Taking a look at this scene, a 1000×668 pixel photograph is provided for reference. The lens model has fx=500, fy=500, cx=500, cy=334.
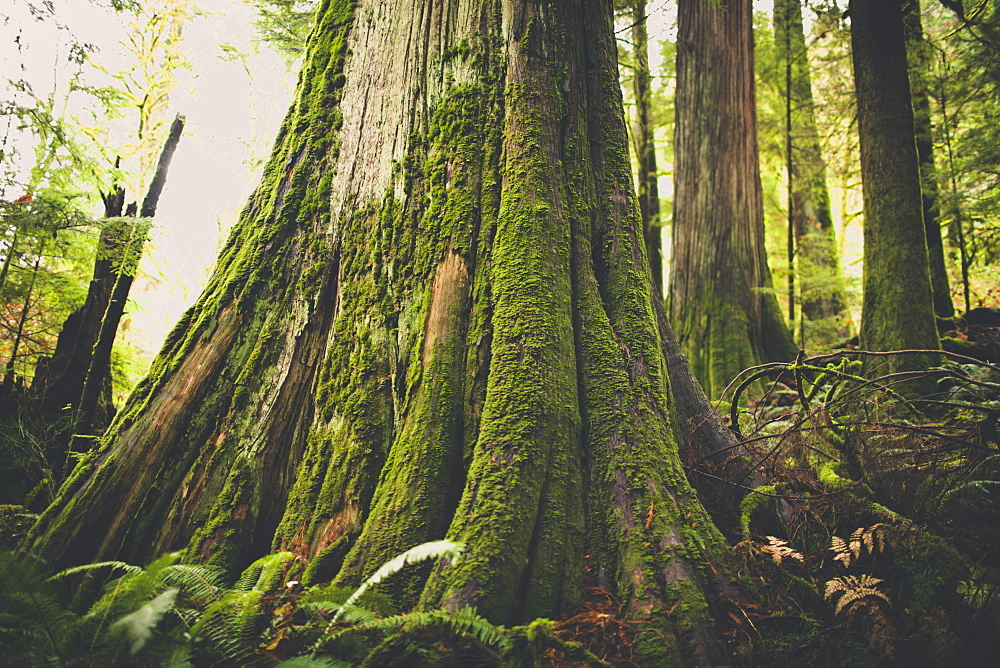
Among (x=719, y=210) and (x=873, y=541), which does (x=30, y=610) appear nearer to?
(x=873, y=541)

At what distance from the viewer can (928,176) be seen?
291 inches

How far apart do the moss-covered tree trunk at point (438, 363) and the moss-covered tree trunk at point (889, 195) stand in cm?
327

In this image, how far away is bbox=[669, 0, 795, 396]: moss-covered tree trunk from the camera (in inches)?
235

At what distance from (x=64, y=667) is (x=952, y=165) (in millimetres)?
10774

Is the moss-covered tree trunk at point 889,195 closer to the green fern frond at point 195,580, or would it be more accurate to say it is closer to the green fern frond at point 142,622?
the green fern frond at point 195,580

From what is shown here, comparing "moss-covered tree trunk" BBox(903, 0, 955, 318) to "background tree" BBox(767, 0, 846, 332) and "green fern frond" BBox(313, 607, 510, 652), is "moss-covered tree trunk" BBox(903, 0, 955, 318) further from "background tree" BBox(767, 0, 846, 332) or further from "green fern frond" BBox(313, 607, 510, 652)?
"green fern frond" BBox(313, 607, 510, 652)

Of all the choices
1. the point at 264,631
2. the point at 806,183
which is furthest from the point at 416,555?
the point at 806,183

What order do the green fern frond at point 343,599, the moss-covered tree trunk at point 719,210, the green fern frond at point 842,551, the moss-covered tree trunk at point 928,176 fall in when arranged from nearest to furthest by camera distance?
the green fern frond at point 343,599 → the green fern frond at point 842,551 → the moss-covered tree trunk at point 719,210 → the moss-covered tree trunk at point 928,176

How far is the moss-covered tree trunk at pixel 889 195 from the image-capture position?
177 inches

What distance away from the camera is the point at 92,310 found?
5082 mm

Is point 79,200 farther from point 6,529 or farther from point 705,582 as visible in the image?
point 705,582

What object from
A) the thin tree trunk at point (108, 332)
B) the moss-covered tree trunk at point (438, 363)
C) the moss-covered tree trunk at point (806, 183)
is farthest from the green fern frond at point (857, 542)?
the moss-covered tree trunk at point (806, 183)

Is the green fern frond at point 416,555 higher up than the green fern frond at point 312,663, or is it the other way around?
the green fern frond at point 416,555

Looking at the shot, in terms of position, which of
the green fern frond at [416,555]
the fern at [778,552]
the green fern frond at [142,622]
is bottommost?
the fern at [778,552]
